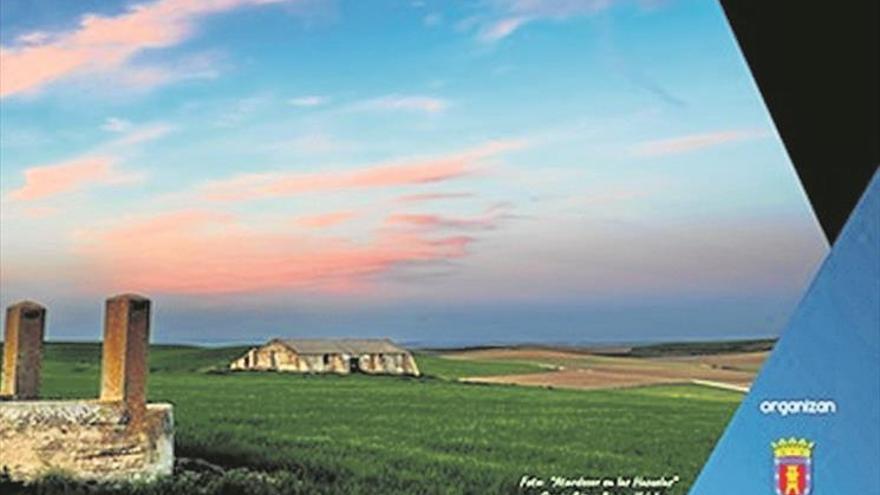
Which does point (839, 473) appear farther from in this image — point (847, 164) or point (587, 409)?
point (587, 409)

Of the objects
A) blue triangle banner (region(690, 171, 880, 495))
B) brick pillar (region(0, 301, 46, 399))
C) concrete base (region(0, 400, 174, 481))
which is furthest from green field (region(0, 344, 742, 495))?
blue triangle banner (region(690, 171, 880, 495))

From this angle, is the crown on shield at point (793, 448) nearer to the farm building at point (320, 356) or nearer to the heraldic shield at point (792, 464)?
the heraldic shield at point (792, 464)

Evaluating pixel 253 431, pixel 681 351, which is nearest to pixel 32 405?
pixel 253 431

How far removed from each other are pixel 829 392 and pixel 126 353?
8.66ft

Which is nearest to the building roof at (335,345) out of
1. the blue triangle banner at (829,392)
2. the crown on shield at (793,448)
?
the blue triangle banner at (829,392)

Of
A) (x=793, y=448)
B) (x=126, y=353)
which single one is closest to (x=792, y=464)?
(x=793, y=448)

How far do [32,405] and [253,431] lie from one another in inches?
49.7

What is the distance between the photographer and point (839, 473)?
468 cm

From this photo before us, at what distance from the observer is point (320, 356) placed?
7.00m

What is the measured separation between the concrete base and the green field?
0.07 meters

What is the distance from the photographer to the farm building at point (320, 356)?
273 inches

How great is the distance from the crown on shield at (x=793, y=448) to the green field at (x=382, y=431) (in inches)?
57.9

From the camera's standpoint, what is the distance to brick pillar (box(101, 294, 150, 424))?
5230 mm

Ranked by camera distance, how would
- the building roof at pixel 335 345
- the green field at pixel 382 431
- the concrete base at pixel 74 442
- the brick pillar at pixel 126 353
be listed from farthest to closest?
the building roof at pixel 335 345 → the green field at pixel 382 431 → the brick pillar at pixel 126 353 → the concrete base at pixel 74 442
